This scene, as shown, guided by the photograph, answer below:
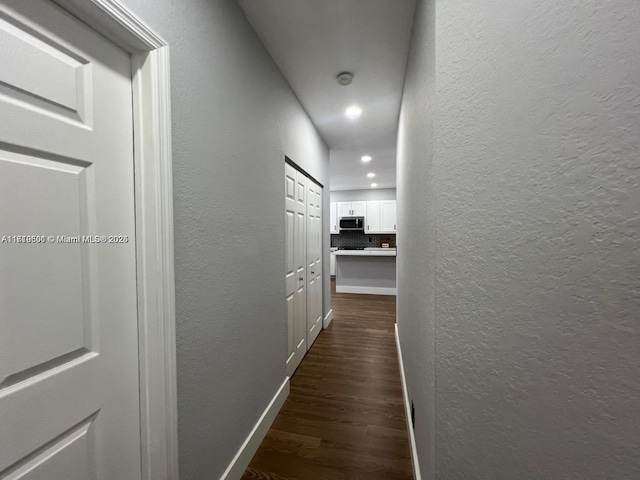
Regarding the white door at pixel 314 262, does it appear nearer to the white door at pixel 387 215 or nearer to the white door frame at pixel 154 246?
the white door frame at pixel 154 246

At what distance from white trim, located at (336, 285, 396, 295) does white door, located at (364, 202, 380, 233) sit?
1.76 m

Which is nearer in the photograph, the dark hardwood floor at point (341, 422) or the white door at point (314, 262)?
the dark hardwood floor at point (341, 422)

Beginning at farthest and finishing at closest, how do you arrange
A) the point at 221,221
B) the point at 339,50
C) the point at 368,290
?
1. the point at 368,290
2. the point at 339,50
3. the point at 221,221

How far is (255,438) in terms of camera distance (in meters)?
1.57

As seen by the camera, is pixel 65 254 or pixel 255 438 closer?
pixel 65 254

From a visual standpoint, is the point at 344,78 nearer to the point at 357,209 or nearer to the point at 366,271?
the point at 366,271

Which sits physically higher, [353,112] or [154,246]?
[353,112]

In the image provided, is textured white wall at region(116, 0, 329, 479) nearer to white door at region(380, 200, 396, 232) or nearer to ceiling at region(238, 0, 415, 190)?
ceiling at region(238, 0, 415, 190)

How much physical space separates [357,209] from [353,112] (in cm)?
446

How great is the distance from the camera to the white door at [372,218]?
22.5 ft

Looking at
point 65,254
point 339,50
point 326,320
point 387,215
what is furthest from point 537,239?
point 387,215

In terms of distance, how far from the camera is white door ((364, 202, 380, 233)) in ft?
22.5

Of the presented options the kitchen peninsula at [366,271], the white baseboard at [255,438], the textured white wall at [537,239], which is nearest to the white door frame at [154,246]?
the white baseboard at [255,438]

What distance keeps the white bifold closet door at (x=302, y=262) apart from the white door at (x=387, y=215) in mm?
3710
